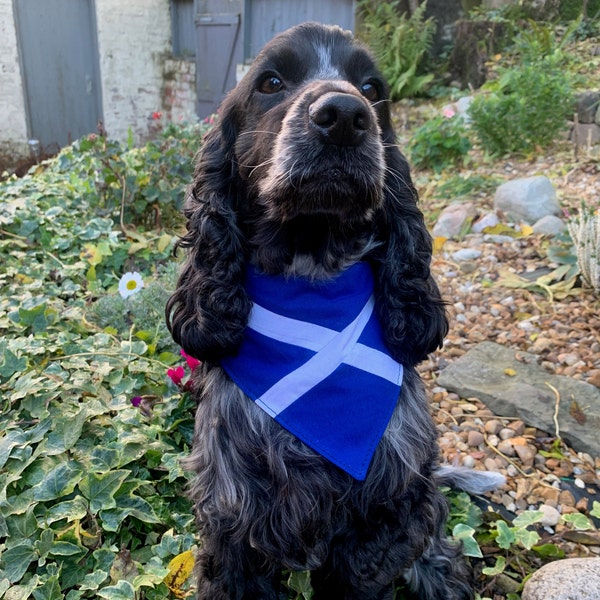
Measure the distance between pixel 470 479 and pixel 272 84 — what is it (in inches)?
69.9

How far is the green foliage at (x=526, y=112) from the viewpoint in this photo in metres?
5.75

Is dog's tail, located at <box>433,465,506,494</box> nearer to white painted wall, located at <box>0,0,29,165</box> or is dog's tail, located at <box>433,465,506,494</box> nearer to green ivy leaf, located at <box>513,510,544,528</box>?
green ivy leaf, located at <box>513,510,544,528</box>

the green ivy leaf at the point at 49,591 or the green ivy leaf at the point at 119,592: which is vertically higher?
the green ivy leaf at the point at 119,592

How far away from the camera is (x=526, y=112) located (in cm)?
577

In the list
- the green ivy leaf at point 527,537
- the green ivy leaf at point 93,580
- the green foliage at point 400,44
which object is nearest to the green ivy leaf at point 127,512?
the green ivy leaf at point 93,580

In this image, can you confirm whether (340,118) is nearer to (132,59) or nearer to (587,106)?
(587,106)

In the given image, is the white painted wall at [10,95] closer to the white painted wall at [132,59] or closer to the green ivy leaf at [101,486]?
the white painted wall at [132,59]

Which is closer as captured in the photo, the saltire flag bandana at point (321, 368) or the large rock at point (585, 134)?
the saltire flag bandana at point (321, 368)

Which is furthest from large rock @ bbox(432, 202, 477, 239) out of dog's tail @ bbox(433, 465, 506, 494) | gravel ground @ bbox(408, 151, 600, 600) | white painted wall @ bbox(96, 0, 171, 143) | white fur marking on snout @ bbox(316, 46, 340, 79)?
white painted wall @ bbox(96, 0, 171, 143)

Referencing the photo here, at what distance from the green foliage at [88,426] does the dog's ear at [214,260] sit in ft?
2.33

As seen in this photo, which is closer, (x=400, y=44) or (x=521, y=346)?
(x=521, y=346)

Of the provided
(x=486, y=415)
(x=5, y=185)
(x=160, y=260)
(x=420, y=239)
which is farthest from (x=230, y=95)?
(x=5, y=185)

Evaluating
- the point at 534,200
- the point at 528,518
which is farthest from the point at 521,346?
the point at 534,200

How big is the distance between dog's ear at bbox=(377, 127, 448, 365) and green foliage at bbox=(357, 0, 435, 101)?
6.57 metres
